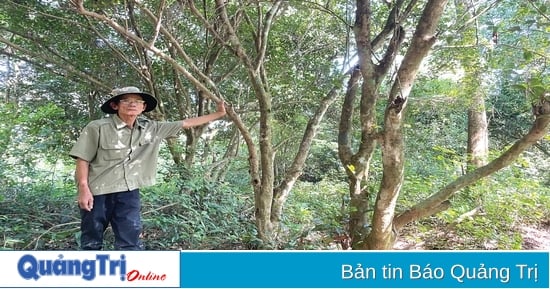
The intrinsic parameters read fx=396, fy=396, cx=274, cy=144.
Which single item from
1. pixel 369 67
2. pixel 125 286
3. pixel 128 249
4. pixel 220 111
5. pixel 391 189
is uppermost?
pixel 369 67

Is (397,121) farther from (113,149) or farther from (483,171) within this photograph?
(113,149)

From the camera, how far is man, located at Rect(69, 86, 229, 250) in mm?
2551

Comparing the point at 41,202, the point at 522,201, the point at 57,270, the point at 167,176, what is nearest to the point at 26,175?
the point at 41,202

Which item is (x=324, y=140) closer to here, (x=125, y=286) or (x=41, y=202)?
(x=41, y=202)

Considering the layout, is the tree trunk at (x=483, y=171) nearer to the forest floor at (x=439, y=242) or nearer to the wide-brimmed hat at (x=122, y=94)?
the forest floor at (x=439, y=242)

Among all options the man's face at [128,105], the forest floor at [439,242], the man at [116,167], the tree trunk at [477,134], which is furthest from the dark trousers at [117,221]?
the tree trunk at [477,134]

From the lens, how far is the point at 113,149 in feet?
8.53

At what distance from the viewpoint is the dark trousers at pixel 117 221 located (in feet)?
8.57

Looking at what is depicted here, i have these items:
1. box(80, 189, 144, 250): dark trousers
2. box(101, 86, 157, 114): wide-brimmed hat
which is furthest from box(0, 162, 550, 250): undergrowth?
box(101, 86, 157, 114): wide-brimmed hat

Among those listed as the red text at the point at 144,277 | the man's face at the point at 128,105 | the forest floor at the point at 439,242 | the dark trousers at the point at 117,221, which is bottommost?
the forest floor at the point at 439,242

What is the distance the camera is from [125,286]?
241 centimetres

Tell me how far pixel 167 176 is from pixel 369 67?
2805mm

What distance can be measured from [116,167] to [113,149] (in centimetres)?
12

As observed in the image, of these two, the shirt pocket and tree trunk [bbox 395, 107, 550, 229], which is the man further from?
tree trunk [bbox 395, 107, 550, 229]
